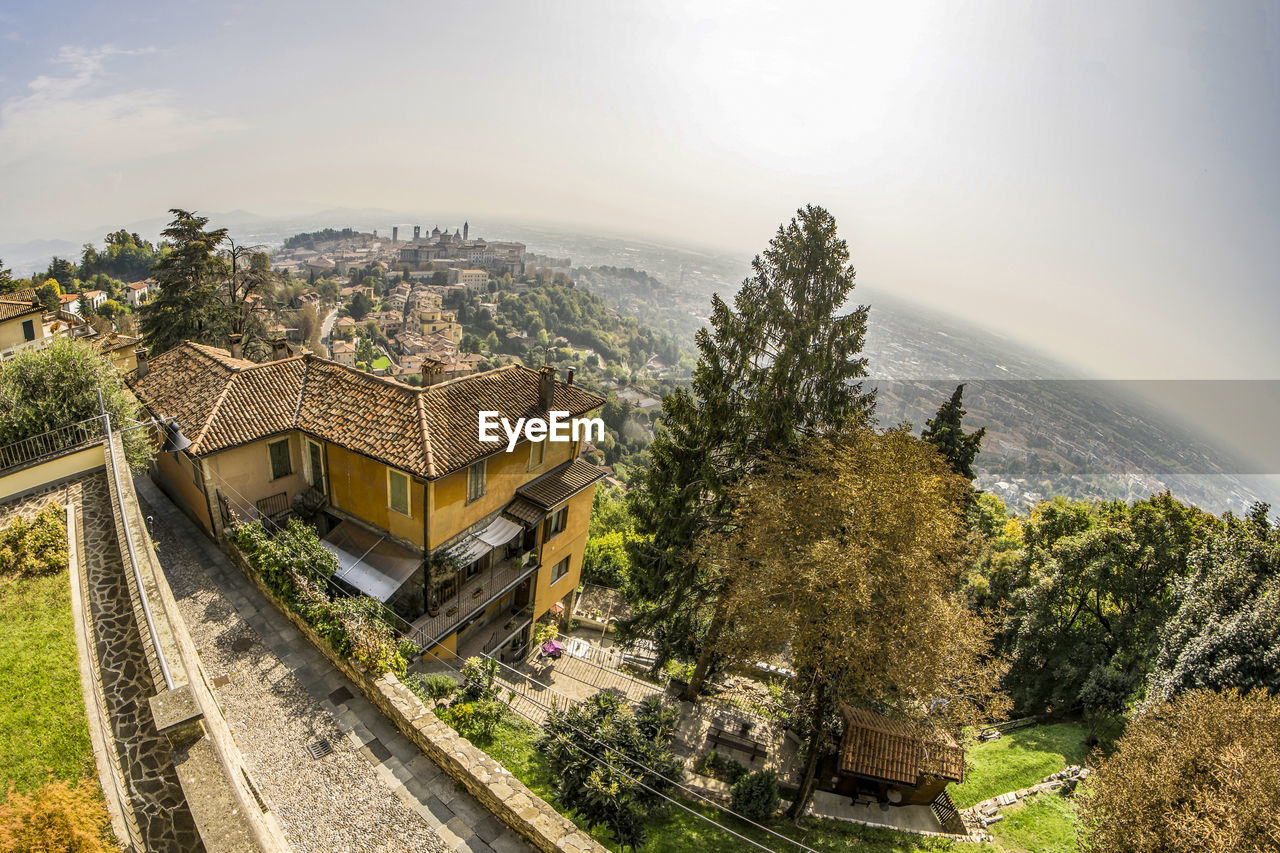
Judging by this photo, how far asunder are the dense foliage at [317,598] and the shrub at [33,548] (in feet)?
10.7

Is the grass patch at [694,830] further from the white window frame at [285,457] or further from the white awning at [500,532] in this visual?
the white window frame at [285,457]

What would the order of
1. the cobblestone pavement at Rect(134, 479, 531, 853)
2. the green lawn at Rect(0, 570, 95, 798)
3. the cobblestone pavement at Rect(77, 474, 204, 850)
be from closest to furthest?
the cobblestone pavement at Rect(77, 474, 204, 850) < the green lawn at Rect(0, 570, 95, 798) < the cobblestone pavement at Rect(134, 479, 531, 853)

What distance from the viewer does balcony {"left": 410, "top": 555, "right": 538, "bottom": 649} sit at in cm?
1630

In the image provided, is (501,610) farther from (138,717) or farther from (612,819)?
(138,717)

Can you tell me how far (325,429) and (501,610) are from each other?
9.02m

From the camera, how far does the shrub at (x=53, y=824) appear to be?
5691mm

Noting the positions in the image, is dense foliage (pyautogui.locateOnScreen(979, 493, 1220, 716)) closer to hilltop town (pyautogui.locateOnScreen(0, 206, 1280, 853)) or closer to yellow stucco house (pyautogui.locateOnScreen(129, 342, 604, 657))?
hilltop town (pyautogui.locateOnScreen(0, 206, 1280, 853))

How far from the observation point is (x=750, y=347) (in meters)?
16.6

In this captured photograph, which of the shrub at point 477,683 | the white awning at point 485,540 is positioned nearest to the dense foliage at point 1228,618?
the shrub at point 477,683

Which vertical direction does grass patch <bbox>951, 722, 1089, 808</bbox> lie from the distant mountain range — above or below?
above

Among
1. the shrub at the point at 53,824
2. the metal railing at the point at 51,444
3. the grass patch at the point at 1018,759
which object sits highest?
the shrub at the point at 53,824

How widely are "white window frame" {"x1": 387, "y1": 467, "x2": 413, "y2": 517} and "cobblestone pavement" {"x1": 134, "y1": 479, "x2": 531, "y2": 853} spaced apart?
12.2 ft

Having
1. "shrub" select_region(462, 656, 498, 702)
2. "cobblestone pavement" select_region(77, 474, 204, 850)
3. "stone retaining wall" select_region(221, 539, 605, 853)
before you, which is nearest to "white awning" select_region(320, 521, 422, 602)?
"stone retaining wall" select_region(221, 539, 605, 853)

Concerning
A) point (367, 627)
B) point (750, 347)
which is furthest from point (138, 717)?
point (750, 347)
